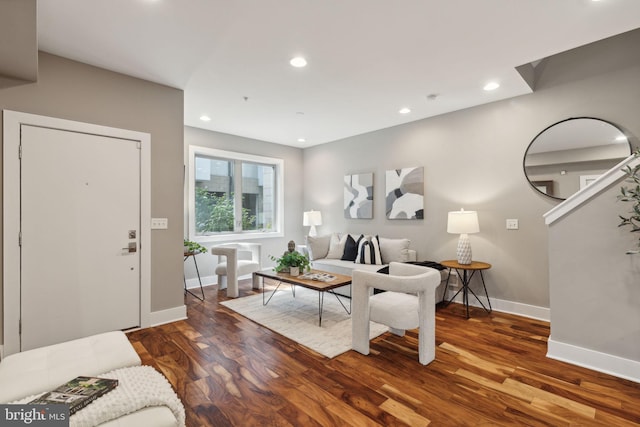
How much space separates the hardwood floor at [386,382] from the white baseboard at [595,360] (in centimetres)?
8

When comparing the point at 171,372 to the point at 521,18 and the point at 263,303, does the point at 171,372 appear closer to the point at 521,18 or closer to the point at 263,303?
the point at 263,303

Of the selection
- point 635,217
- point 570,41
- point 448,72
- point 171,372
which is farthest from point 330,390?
point 570,41

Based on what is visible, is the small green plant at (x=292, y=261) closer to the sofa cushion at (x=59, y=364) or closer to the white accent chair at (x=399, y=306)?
the white accent chair at (x=399, y=306)

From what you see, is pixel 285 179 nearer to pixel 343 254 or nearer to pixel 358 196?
pixel 358 196

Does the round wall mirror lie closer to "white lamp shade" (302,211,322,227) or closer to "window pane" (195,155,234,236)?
"white lamp shade" (302,211,322,227)

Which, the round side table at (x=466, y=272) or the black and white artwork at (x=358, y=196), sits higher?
the black and white artwork at (x=358, y=196)

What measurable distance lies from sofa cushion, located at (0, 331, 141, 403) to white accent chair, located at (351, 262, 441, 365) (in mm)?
1716

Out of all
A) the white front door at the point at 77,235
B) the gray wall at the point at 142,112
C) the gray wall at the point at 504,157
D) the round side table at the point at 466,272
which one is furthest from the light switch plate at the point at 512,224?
the white front door at the point at 77,235

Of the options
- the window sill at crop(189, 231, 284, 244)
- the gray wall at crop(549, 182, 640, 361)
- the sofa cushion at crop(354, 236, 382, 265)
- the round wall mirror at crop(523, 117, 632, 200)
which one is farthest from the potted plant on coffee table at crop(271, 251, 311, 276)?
the round wall mirror at crop(523, 117, 632, 200)

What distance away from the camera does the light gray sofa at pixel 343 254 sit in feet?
14.5

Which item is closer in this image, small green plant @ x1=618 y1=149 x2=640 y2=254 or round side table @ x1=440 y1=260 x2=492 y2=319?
small green plant @ x1=618 y1=149 x2=640 y2=254

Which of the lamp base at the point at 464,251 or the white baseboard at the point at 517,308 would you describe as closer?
the white baseboard at the point at 517,308

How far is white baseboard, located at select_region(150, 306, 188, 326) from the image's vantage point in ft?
11.0

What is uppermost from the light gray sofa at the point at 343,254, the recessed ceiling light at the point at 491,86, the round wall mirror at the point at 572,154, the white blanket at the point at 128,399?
the recessed ceiling light at the point at 491,86
